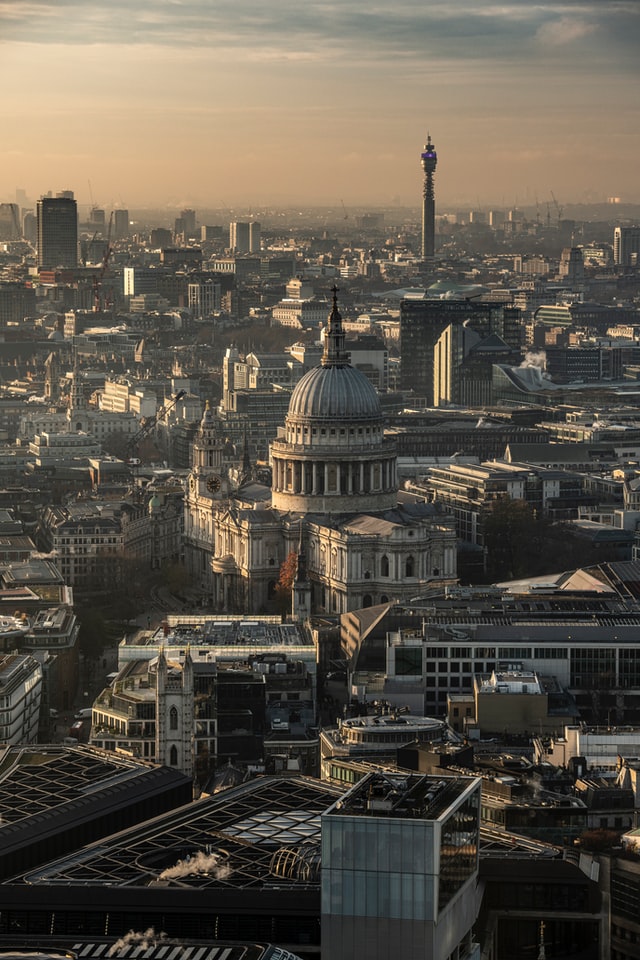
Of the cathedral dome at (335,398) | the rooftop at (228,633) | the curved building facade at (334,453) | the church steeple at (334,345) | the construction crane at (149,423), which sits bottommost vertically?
the construction crane at (149,423)

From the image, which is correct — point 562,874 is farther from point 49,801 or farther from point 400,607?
point 400,607

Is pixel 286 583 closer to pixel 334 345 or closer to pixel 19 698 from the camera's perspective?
pixel 334 345

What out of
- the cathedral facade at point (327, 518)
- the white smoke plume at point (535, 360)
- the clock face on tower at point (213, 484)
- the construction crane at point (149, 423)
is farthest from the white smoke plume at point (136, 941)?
the white smoke plume at point (535, 360)

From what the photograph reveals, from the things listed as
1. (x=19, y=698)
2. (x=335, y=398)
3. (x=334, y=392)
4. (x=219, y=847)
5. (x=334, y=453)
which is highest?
(x=334, y=392)

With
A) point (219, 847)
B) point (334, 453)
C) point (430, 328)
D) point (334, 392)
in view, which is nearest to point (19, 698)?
point (219, 847)

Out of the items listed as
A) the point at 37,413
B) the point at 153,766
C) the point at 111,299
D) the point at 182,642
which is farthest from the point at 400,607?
the point at 111,299

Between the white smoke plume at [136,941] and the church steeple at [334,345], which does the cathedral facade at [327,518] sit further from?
the white smoke plume at [136,941]

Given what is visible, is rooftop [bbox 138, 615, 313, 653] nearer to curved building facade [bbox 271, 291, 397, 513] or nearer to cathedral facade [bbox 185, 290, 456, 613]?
cathedral facade [bbox 185, 290, 456, 613]
